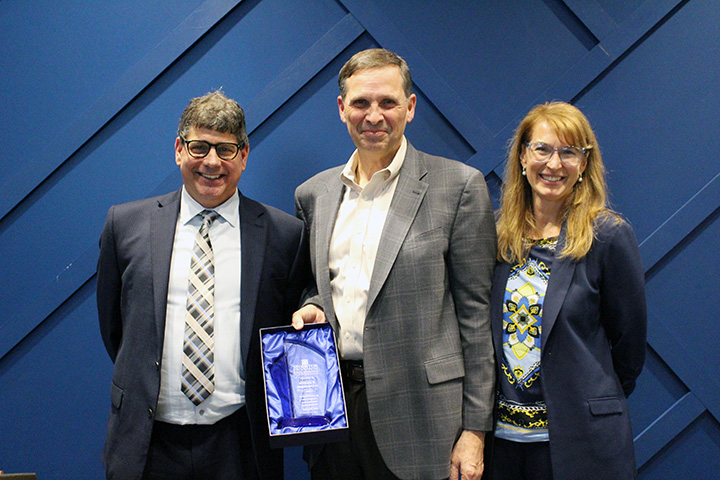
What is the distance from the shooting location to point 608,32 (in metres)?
2.33

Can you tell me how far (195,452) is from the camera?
5.58 feet

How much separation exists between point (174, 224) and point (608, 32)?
1924mm

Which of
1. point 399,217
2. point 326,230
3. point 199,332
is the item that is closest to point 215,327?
point 199,332

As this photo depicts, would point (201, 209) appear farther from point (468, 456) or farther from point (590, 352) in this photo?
point (590, 352)

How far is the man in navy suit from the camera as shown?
67.1 inches

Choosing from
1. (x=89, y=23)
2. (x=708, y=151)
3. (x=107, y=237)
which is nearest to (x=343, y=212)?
(x=107, y=237)

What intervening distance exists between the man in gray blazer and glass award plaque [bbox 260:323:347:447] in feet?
0.24

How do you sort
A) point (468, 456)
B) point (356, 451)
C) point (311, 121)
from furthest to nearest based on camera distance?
point (311, 121), point (356, 451), point (468, 456)

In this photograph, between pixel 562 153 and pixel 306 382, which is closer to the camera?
pixel 306 382

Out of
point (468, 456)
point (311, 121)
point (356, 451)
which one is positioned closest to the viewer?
point (468, 456)

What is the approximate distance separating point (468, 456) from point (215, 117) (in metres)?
1.32

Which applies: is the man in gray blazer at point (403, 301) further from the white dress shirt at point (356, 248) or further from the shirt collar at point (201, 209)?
the shirt collar at point (201, 209)

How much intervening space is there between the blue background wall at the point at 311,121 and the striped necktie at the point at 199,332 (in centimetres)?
73

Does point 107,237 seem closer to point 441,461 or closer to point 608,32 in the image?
point 441,461
